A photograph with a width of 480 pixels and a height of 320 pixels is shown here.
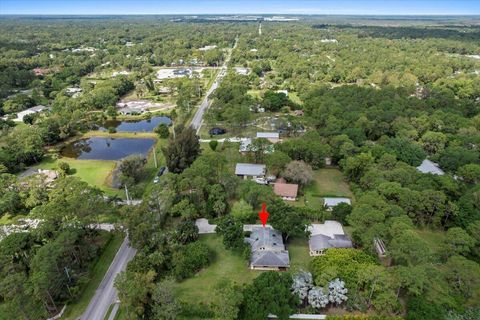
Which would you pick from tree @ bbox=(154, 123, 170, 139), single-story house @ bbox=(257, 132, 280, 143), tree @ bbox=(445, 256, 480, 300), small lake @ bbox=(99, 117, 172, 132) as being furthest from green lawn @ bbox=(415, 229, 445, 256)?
small lake @ bbox=(99, 117, 172, 132)

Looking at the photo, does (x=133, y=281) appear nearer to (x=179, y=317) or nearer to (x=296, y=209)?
(x=179, y=317)

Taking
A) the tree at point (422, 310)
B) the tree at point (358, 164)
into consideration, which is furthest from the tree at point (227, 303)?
the tree at point (358, 164)

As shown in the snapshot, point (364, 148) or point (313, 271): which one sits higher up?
point (364, 148)

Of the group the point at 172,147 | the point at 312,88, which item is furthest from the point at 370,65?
the point at 172,147

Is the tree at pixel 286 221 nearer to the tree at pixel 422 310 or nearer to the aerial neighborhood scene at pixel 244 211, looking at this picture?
the aerial neighborhood scene at pixel 244 211

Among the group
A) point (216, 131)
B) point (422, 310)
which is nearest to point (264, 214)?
point (422, 310)

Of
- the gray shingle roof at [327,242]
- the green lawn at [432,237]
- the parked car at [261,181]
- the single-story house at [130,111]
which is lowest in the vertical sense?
the single-story house at [130,111]
